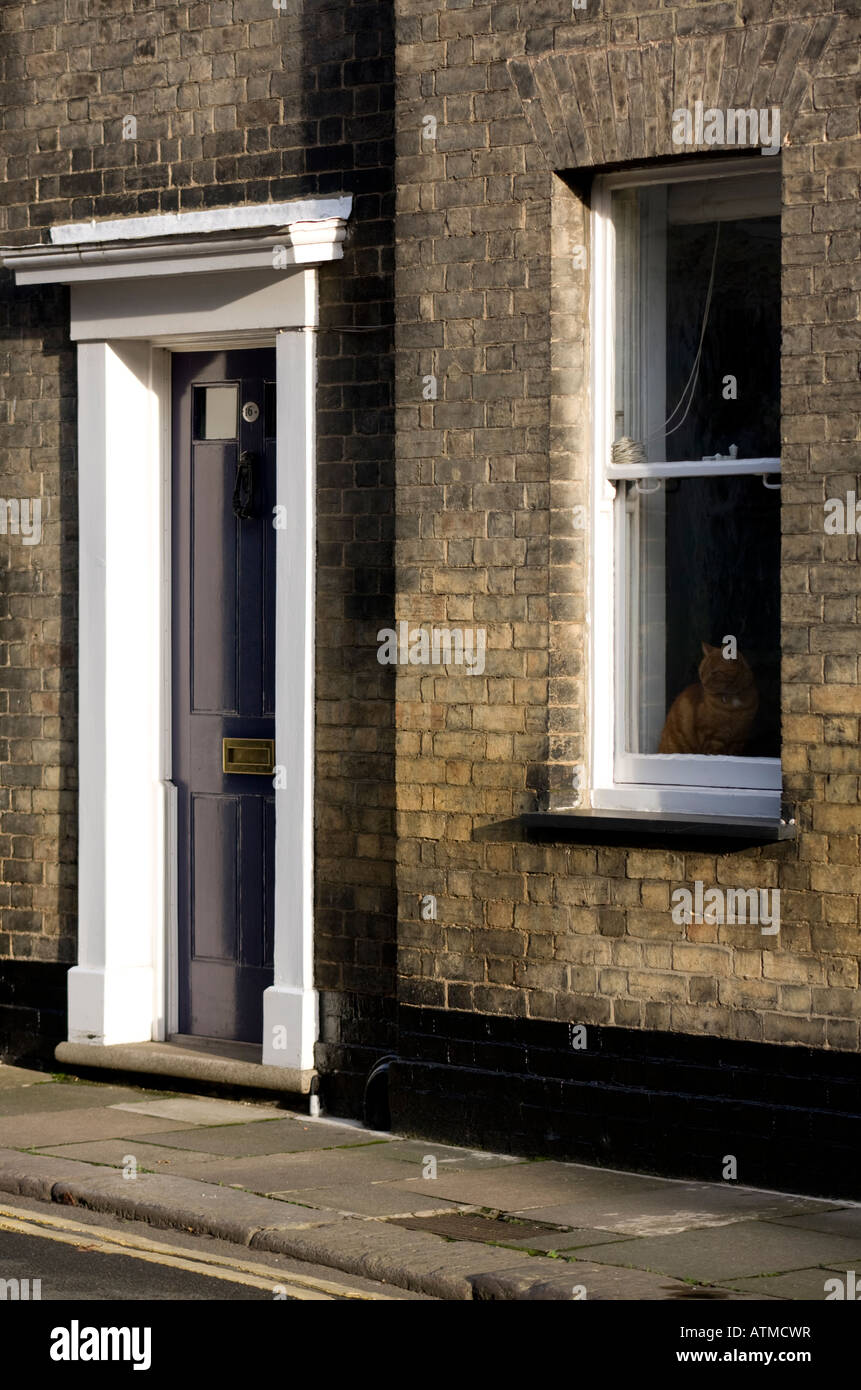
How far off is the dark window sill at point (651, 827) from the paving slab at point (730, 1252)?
4.53 feet

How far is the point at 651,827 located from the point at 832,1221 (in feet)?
5.12

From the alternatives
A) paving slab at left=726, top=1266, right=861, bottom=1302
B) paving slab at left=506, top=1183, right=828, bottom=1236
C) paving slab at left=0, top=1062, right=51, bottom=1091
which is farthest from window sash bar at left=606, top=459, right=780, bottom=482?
paving slab at left=0, top=1062, right=51, bottom=1091

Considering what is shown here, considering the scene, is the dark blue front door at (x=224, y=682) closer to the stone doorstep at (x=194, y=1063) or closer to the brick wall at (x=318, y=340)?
the stone doorstep at (x=194, y=1063)

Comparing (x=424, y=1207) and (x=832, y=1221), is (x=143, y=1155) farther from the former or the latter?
(x=832, y=1221)

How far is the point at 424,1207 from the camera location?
7.20 metres

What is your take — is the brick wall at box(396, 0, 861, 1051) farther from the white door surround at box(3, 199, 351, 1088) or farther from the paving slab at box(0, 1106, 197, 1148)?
the paving slab at box(0, 1106, 197, 1148)

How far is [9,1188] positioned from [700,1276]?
2.76 meters

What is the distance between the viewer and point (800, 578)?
743 cm

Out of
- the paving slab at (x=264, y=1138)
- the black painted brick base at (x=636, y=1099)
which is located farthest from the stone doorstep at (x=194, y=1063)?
the black painted brick base at (x=636, y=1099)

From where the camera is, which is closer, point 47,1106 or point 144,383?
point 47,1106

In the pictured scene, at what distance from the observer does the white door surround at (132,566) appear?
9.20m

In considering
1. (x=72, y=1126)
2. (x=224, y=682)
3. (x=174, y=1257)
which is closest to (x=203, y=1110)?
(x=72, y=1126)

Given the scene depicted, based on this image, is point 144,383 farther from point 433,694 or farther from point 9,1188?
point 9,1188
